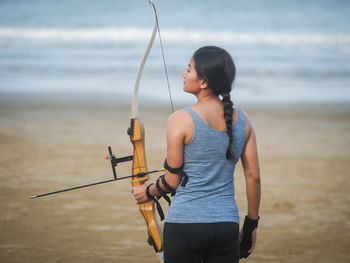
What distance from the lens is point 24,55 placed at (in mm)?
22062

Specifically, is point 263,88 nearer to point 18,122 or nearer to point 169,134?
point 18,122

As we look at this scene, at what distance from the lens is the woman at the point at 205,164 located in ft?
5.65

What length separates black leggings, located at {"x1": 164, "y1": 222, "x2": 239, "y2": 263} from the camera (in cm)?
174

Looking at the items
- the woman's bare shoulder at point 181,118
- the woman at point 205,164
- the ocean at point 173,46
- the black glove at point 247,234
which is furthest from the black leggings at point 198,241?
the ocean at point 173,46

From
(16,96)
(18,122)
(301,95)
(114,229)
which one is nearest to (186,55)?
(301,95)

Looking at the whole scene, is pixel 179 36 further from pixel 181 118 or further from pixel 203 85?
pixel 181 118

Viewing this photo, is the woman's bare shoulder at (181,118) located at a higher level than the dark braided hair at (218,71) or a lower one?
lower

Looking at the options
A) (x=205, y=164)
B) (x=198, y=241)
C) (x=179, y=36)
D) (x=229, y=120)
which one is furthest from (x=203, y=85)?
(x=179, y=36)

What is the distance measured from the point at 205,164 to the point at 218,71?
1.20ft

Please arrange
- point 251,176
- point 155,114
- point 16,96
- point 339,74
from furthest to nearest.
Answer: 1. point 339,74
2. point 16,96
3. point 155,114
4. point 251,176

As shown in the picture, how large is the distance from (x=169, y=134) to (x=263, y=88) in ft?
44.5

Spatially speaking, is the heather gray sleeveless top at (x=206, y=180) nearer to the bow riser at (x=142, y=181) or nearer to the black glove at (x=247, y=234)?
the black glove at (x=247, y=234)

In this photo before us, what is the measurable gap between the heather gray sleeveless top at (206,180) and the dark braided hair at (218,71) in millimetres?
51

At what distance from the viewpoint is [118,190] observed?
5371 millimetres
